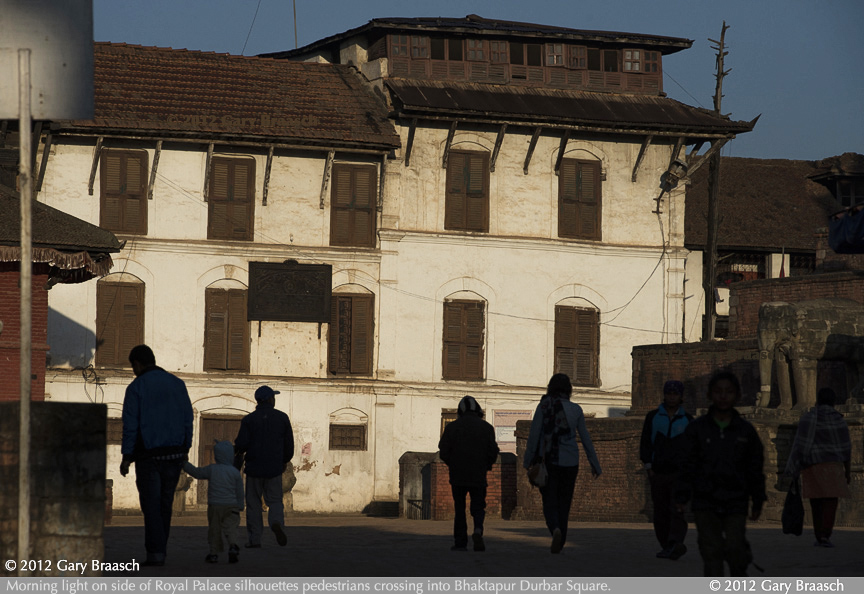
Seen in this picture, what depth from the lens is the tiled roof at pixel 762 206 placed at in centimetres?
4316

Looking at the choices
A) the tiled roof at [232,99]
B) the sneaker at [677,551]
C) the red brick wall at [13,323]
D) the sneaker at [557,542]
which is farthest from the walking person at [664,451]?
the tiled roof at [232,99]

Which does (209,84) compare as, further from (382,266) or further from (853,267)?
(853,267)

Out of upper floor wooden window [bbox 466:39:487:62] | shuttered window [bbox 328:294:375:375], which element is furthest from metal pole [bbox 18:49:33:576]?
upper floor wooden window [bbox 466:39:487:62]

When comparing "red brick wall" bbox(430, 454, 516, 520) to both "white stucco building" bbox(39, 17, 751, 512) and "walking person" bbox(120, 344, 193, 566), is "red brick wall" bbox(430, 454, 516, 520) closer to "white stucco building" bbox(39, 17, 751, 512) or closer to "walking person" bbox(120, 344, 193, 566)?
"white stucco building" bbox(39, 17, 751, 512)

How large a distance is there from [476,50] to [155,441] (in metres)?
27.5

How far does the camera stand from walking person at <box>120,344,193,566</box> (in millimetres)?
10992

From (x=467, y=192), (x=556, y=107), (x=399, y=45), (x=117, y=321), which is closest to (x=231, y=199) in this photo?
(x=117, y=321)

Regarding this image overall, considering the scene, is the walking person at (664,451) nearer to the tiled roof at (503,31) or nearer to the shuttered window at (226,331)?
the shuttered window at (226,331)

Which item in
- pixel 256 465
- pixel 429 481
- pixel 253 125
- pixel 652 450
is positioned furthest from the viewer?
pixel 253 125

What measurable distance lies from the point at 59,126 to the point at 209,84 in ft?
14.8

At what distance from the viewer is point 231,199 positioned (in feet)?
112

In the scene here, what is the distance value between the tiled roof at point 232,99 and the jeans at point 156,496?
2223 cm

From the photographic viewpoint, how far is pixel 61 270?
22375 millimetres

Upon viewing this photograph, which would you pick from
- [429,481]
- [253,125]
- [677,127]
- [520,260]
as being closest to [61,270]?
[429,481]
